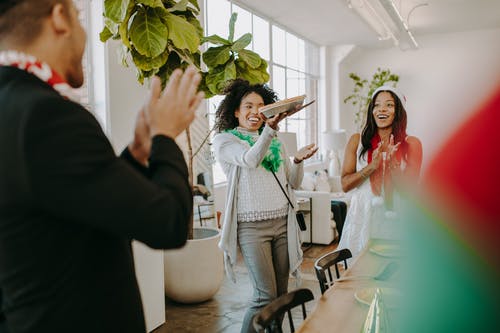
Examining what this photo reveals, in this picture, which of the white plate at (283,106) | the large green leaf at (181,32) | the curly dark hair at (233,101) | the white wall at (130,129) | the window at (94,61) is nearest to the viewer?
the white plate at (283,106)

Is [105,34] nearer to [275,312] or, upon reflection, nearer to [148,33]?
[148,33]

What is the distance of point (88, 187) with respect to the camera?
699 millimetres

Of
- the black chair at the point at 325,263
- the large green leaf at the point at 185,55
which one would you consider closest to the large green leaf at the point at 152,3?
the large green leaf at the point at 185,55

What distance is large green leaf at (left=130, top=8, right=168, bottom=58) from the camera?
2.51 meters

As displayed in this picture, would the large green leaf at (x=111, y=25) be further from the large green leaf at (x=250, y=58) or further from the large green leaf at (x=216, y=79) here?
the large green leaf at (x=250, y=58)

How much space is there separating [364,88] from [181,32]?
7.73 metres

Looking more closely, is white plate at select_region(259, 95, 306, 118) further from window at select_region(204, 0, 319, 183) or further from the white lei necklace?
window at select_region(204, 0, 319, 183)

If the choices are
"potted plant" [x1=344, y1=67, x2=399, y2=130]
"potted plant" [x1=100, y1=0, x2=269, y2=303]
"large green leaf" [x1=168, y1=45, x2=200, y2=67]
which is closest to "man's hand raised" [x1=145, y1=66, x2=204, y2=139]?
"potted plant" [x1=100, y1=0, x2=269, y2=303]

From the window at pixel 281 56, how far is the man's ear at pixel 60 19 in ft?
13.4

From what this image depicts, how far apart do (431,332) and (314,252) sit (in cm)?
472

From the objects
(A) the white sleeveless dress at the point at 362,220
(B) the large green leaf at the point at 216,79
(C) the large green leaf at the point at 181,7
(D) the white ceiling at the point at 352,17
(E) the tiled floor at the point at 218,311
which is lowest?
(E) the tiled floor at the point at 218,311

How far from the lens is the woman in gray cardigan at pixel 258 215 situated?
222 cm

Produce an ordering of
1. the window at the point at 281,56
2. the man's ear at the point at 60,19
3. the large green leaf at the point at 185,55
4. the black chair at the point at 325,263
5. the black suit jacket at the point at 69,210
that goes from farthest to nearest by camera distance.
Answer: the window at the point at 281,56 → the large green leaf at the point at 185,55 → the black chair at the point at 325,263 → the man's ear at the point at 60,19 → the black suit jacket at the point at 69,210

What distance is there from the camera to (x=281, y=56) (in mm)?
7477
